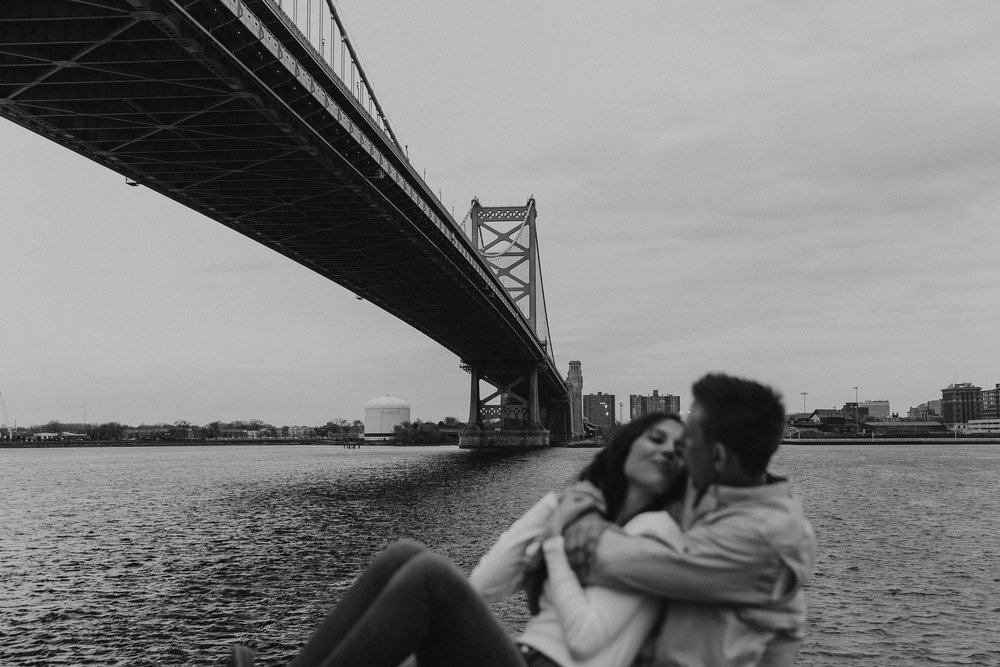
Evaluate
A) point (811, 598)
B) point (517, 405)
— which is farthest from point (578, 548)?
point (517, 405)

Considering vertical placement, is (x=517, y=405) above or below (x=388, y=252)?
below

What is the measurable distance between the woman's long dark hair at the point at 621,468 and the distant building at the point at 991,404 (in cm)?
20699

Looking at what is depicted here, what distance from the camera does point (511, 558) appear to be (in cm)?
297

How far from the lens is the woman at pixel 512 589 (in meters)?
2.73

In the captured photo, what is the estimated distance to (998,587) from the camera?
13734 millimetres

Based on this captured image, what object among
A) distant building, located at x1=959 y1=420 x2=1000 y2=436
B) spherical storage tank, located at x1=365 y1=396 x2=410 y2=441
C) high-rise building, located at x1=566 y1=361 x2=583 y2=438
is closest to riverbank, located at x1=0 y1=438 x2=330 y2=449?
spherical storage tank, located at x1=365 y1=396 x2=410 y2=441

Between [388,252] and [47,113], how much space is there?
16.4 meters

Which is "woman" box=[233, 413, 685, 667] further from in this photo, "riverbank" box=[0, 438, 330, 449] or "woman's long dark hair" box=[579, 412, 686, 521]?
"riverbank" box=[0, 438, 330, 449]

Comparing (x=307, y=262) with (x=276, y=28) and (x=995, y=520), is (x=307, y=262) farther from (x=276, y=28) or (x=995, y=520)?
(x=995, y=520)

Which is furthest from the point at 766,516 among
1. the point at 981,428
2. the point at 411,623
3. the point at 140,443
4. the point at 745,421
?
the point at 981,428

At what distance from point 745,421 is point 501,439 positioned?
7776 centimetres

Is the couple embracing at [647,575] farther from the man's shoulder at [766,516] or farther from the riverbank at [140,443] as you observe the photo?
the riverbank at [140,443]

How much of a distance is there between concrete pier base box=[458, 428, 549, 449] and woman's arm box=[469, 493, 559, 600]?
3030 inches

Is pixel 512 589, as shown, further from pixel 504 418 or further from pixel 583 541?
pixel 504 418
